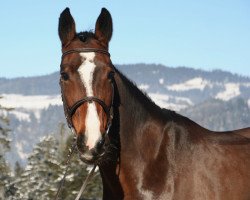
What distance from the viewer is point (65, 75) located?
19.5 ft

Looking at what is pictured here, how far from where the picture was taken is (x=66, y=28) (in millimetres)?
6227

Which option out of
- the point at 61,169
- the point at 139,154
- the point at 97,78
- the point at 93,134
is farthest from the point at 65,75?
the point at 61,169

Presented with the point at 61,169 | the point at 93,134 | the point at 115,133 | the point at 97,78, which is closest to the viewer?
the point at 93,134

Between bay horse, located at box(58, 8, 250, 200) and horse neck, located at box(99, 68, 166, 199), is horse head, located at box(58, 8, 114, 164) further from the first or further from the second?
horse neck, located at box(99, 68, 166, 199)

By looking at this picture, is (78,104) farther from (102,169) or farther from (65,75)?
(102,169)

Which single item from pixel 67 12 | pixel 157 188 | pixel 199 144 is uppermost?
pixel 67 12

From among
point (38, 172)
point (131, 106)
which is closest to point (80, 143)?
point (131, 106)

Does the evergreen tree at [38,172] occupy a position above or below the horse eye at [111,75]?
below

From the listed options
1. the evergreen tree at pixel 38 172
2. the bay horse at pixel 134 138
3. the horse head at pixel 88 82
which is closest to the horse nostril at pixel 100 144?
the horse head at pixel 88 82

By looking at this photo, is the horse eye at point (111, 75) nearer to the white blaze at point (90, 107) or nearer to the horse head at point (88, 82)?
the horse head at point (88, 82)

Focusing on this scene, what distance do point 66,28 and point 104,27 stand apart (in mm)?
405

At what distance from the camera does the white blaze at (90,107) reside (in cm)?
548

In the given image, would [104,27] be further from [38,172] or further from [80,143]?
[38,172]

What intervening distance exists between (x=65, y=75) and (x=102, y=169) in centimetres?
115
